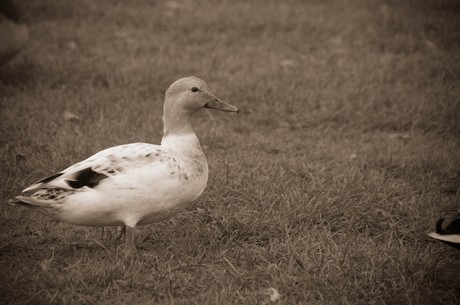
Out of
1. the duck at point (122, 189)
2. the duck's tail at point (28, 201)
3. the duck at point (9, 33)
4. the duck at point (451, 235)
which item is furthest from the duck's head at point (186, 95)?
the duck at point (9, 33)

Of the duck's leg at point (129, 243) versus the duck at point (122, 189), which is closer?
the duck at point (122, 189)

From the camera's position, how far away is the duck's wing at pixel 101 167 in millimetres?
3141

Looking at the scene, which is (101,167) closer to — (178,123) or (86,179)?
(86,179)

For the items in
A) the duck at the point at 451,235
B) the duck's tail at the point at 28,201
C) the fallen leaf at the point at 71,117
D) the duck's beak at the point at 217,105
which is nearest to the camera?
the duck at the point at 451,235

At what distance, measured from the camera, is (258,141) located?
5234 millimetres

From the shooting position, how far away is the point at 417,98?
236 inches

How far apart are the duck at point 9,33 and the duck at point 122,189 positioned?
120 inches

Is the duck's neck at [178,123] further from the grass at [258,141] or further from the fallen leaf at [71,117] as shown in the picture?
the fallen leaf at [71,117]

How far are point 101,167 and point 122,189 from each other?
0.18 meters

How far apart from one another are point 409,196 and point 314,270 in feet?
4.52

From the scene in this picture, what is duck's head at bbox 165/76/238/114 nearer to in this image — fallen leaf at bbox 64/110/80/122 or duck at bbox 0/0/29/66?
fallen leaf at bbox 64/110/80/122

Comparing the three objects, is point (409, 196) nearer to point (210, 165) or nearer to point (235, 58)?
point (210, 165)

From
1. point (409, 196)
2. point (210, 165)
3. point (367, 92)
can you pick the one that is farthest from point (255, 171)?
point (367, 92)

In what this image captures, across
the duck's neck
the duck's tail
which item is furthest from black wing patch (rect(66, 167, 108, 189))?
the duck's neck
